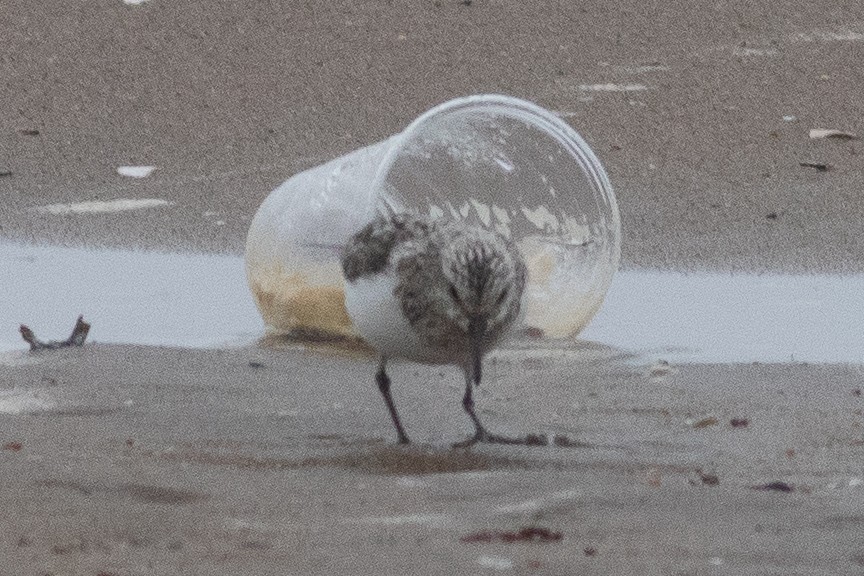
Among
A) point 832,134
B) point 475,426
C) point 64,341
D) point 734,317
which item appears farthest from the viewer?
point 832,134

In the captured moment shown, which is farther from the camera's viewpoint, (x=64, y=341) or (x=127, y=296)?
(x=127, y=296)

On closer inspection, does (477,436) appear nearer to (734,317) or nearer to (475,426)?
(475,426)

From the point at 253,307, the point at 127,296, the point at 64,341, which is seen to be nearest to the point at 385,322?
the point at 64,341

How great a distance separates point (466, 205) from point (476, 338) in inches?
102

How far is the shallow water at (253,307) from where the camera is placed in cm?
664

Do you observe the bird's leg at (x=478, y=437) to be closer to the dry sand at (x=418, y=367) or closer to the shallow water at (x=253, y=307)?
the dry sand at (x=418, y=367)

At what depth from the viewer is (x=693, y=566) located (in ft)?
12.2

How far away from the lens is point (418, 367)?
20.3 ft

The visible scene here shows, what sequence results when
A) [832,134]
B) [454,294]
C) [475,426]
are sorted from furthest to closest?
[832,134]
[475,426]
[454,294]

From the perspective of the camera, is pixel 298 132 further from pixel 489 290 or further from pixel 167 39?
pixel 489 290

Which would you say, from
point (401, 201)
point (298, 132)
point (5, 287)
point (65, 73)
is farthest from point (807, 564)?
point (65, 73)

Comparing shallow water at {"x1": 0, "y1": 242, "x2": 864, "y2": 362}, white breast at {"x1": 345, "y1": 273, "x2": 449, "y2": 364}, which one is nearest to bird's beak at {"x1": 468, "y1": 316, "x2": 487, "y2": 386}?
white breast at {"x1": 345, "y1": 273, "x2": 449, "y2": 364}

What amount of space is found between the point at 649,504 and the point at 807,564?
0.52m

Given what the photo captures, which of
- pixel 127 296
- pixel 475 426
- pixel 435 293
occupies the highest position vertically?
pixel 435 293
